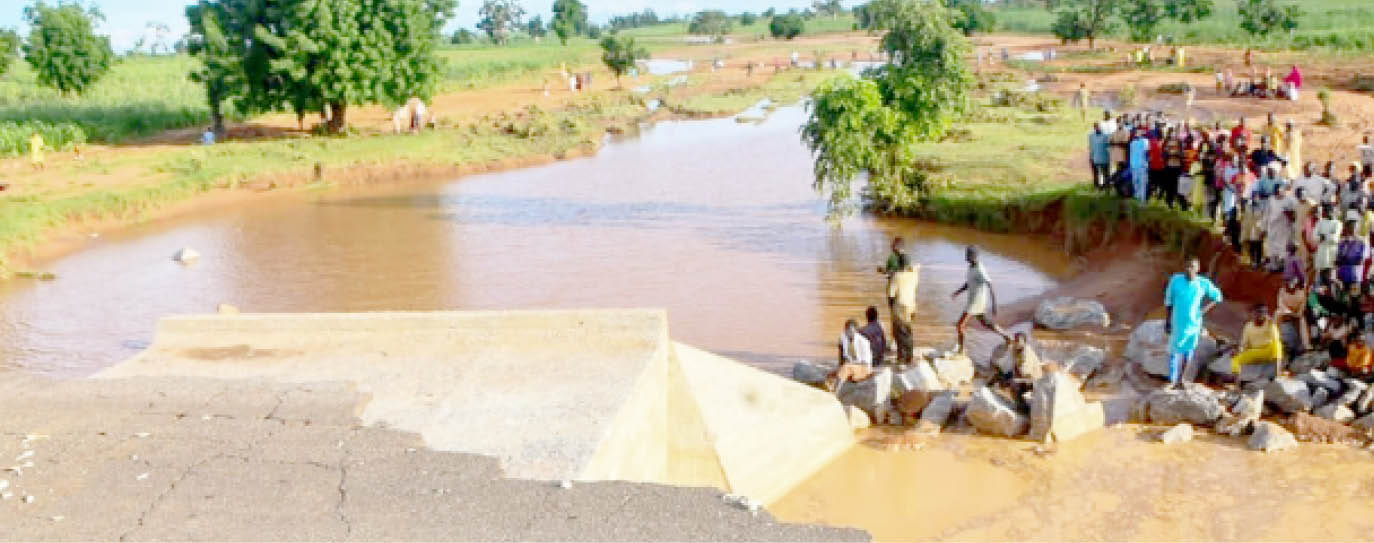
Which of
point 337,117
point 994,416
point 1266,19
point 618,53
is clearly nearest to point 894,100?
point 994,416

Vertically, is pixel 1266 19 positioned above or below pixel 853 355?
above

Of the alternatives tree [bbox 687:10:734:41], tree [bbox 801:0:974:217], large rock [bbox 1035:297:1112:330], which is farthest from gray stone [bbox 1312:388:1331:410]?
tree [bbox 687:10:734:41]

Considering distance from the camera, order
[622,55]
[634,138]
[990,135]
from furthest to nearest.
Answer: [622,55], [634,138], [990,135]

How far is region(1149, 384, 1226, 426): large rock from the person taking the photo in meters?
10.4

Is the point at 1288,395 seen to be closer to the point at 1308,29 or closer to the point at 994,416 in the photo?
the point at 994,416

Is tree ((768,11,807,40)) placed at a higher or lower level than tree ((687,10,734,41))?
lower

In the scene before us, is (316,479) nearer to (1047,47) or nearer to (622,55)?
(622,55)

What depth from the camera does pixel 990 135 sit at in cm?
2764

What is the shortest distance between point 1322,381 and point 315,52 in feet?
85.3

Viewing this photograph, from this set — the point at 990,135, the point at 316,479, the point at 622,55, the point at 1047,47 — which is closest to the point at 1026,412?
the point at 316,479

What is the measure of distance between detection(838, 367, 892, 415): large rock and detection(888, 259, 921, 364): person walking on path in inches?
40.6

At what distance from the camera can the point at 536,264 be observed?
62.4ft

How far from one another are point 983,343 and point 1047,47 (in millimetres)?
54128

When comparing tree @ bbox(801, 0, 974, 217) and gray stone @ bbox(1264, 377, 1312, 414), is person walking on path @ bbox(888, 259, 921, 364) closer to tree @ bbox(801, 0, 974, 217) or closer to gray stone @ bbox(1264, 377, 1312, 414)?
gray stone @ bbox(1264, 377, 1312, 414)
